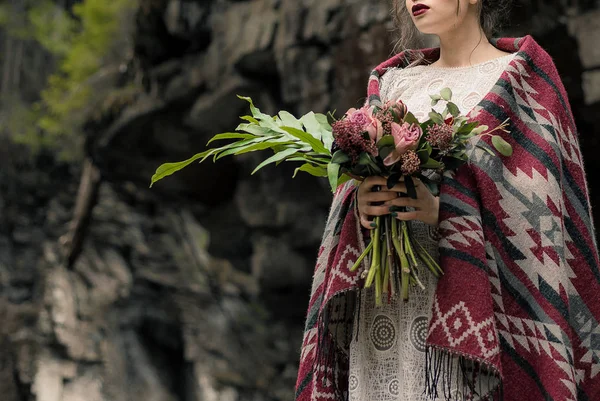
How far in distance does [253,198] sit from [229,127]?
919 millimetres

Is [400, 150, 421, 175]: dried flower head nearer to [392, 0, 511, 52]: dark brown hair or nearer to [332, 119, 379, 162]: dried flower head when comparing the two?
[332, 119, 379, 162]: dried flower head

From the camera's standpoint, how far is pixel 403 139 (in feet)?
5.84

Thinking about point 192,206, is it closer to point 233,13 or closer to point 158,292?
point 158,292

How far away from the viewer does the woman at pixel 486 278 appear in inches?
72.7

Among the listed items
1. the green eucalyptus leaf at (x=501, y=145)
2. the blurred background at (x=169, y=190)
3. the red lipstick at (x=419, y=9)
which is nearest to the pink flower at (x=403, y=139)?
the green eucalyptus leaf at (x=501, y=145)

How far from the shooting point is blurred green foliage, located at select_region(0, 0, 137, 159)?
457 inches

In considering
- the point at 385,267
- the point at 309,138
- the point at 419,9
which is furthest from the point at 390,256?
the point at 419,9

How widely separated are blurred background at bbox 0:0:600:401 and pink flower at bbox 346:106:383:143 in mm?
4391

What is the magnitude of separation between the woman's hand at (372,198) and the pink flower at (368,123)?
106 millimetres

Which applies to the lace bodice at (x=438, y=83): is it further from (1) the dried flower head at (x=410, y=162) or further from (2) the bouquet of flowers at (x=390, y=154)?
(1) the dried flower head at (x=410, y=162)

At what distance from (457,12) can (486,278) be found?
0.75m

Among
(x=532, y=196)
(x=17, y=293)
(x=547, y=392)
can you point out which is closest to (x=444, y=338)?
(x=547, y=392)

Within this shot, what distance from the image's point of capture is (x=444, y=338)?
1818 millimetres

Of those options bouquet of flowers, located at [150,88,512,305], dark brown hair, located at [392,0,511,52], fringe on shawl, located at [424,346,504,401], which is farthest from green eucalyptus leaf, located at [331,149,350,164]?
dark brown hair, located at [392,0,511,52]
